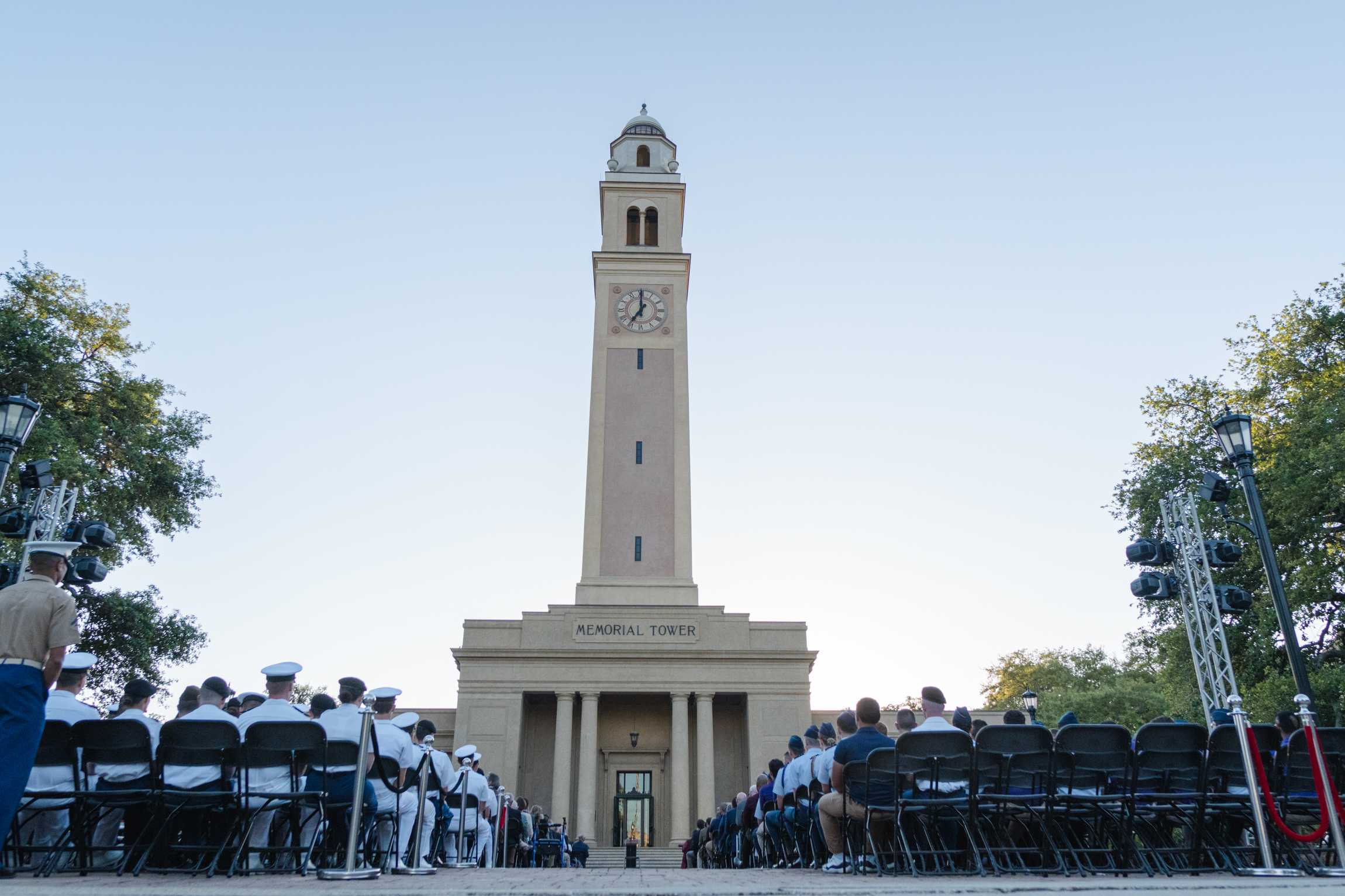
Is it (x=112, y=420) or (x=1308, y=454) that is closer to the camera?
(x=1308, y=454)

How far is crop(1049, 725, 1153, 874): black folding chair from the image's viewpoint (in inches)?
294

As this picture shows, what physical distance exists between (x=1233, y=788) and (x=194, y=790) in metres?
8.96

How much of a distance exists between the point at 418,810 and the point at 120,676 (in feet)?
79.9

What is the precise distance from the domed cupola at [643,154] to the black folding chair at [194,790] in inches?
1578

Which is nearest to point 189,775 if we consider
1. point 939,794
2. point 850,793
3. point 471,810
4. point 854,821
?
point 850,793

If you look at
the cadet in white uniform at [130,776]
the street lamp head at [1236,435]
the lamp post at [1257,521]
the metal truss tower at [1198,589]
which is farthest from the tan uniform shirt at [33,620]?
the metal truss tower at [1198,589]

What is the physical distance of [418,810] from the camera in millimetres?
8266

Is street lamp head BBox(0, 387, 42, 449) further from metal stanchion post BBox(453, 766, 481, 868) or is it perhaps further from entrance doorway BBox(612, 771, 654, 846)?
entrance doorway BBox(612, 771, 654, 846)

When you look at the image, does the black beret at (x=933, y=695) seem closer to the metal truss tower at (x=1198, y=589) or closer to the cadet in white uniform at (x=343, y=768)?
the cadet in white uniform at (x=343, y=768)

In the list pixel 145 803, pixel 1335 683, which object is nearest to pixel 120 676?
pixel 145 803

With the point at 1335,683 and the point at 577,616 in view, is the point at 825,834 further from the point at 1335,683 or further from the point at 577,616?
the point at 577,616

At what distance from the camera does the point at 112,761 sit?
23.9 ft

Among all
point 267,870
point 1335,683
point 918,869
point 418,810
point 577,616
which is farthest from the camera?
point 577,616

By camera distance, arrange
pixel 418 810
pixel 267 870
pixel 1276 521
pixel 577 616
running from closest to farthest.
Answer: pixel 267 870, pixel 418 810, pixel 1276 521, pixel 577 616
